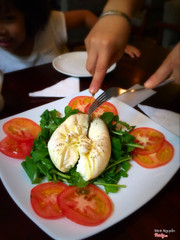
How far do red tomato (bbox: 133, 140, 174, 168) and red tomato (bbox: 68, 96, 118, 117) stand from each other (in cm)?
30

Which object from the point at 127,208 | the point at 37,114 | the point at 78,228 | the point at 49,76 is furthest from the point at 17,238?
the point at 49,76

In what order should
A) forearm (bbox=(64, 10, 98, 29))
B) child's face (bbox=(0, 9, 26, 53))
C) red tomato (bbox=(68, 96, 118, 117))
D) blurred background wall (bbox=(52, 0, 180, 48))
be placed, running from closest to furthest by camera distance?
red tomato (bbox=(68, 96, 118, 117)), child's face (bbox=(0, 9, 26, 53)), forearm (bbox=(64, 10, 98, 29)), blurred background wall (bbox=(52, 0, 180, 48))

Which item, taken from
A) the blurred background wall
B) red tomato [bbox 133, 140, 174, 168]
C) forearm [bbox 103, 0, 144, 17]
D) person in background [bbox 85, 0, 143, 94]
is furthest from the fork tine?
the blurred background wall

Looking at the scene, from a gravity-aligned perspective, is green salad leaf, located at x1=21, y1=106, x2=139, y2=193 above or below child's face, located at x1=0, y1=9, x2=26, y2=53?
below

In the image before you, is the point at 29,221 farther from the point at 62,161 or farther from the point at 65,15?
the point at 65,15

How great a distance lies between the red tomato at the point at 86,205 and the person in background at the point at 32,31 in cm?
126

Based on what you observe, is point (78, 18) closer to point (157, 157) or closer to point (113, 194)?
point (157, 157)

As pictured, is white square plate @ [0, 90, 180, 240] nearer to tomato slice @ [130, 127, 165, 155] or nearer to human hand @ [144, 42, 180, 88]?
tomato slice @ [130, 127, 165, 155]

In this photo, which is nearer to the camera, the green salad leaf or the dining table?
the dining table

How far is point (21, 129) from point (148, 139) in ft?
1.95

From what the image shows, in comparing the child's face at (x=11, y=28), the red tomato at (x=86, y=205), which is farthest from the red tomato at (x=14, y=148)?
the child's face at (x=11, y=28)

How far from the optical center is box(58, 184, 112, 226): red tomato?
642 millimetres

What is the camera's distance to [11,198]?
0.73 meters

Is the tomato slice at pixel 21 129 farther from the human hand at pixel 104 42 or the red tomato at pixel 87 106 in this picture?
the human hand at pixel 104 42
